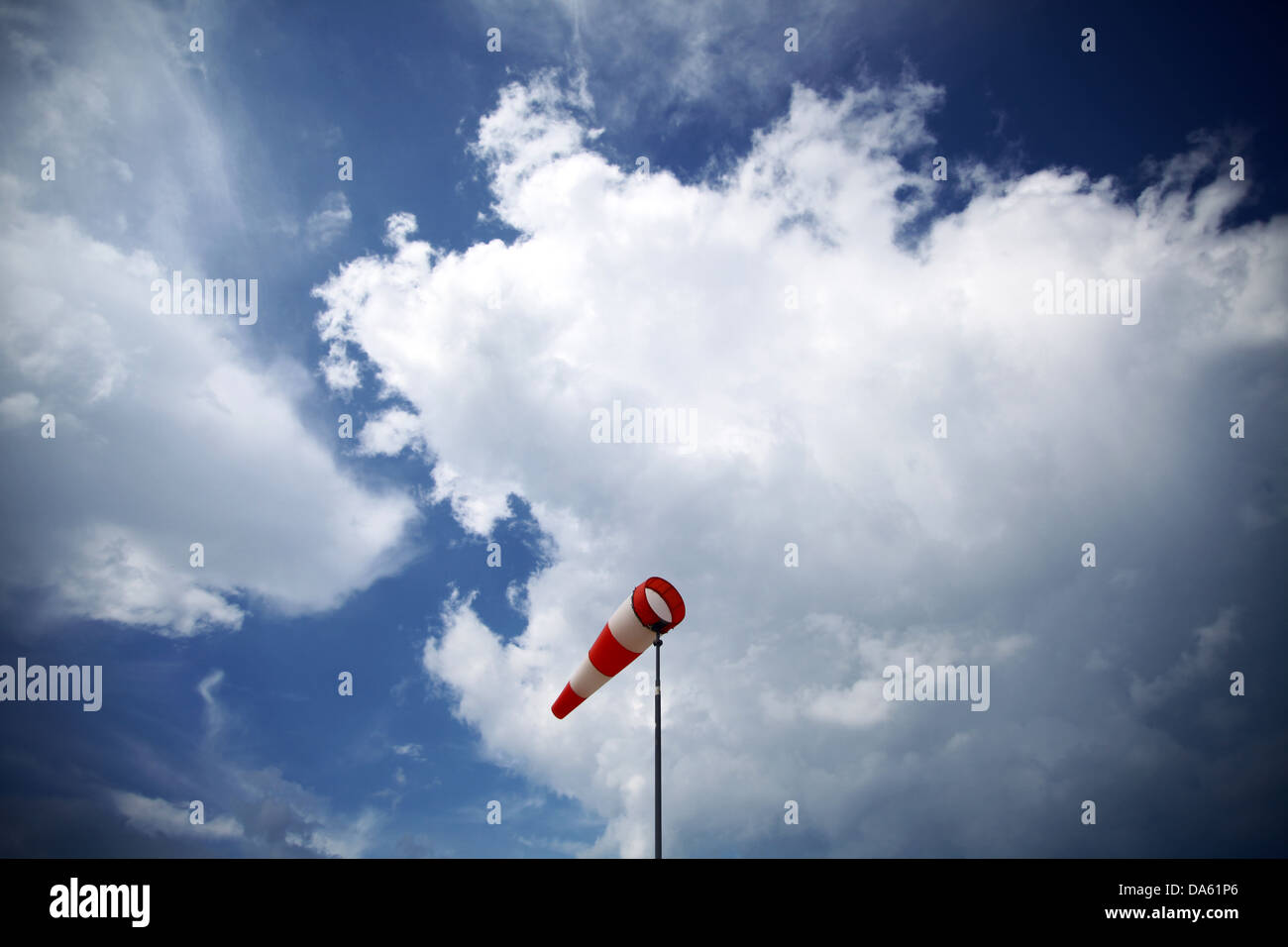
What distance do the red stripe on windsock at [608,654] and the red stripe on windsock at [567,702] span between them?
1.01 meters

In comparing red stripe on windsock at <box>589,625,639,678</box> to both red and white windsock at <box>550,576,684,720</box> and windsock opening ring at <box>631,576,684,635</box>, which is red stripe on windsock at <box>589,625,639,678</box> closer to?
red and white windsock at <box>550,576,684,720</box>

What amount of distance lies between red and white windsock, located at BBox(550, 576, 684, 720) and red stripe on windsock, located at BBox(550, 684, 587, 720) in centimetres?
59

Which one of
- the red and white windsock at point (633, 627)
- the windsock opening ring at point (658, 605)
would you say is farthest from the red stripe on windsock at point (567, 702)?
the windsock opening ring at point (658, 605)

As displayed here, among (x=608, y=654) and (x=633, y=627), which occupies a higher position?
(x=633, y=627)

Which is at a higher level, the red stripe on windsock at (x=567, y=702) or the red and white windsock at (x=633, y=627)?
the red and white windsock at (x=633, y=627)

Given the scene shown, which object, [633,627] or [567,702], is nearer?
[633,627]

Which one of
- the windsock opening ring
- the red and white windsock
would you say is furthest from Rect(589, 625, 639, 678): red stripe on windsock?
the windsock opening ring

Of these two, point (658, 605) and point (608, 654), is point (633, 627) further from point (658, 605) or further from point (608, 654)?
point (608, 654)

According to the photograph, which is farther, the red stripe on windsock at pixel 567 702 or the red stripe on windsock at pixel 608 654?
the red stripe on windsock at pixel 567 702

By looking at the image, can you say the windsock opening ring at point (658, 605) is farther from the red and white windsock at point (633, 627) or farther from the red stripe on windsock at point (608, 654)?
the red stripe on windsock at point (608, 654)

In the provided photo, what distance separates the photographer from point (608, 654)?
29.4 ft

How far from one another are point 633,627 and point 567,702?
2661mm

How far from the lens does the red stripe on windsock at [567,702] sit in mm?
9984

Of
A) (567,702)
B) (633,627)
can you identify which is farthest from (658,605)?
(567,702)
